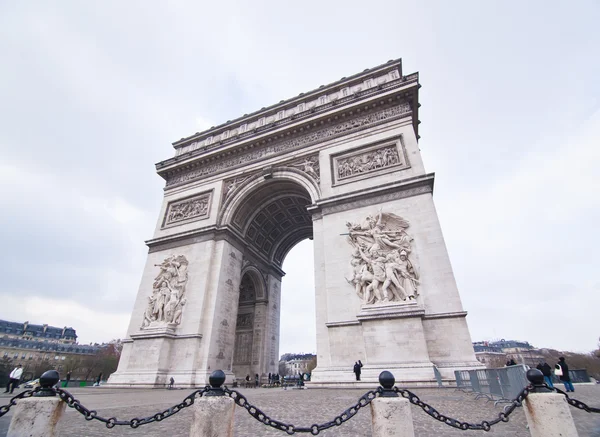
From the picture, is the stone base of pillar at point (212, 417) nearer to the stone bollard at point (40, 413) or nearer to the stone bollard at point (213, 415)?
the stone bollard at point (213, 415)

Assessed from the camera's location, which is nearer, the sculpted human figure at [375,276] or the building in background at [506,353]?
the sculpted human figure at [375,276]

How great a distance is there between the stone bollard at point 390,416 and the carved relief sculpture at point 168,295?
13336mm

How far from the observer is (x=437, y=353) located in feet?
31.8

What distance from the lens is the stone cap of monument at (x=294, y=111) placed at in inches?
598

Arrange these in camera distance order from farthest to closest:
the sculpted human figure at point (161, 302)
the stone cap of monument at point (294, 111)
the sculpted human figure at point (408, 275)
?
the stone cap of monument at point (294, 111), the sculpted human figure at point (161, 302), the sculpted human figure at point (408, 275)

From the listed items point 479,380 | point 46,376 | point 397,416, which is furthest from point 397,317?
point 46,376

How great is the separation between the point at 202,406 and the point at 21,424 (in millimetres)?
1447

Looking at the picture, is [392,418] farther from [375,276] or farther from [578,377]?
[578,377]

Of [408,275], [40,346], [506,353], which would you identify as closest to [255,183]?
[408,275]

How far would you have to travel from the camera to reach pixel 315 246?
13.3m

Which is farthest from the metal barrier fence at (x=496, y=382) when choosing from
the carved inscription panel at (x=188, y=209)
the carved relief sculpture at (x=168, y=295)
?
the carved inscription panel at (x=188, y=209)

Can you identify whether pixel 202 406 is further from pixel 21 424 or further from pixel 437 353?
pixel 437 353

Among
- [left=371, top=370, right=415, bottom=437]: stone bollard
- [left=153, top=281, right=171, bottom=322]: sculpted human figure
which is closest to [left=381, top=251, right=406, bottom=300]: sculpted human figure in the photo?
[left=371, top=370, right=415, bottom=437]: stone bollard

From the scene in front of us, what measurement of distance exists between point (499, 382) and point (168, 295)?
13.3 meters
